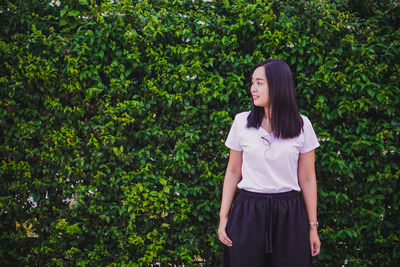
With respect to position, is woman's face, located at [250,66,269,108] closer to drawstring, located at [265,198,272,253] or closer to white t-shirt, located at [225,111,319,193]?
white t-shirt, located at [225,111,319,193]

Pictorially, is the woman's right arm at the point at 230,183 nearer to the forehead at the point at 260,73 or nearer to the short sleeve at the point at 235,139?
the short sleeve at the point at 235,139

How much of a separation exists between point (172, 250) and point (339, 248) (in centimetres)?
171

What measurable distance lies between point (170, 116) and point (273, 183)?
55.6 inches

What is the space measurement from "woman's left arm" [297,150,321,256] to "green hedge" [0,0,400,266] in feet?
2.54

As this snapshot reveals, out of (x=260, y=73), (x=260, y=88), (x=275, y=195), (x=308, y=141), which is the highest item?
(x=260, y=73)

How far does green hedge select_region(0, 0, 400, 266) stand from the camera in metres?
3.20

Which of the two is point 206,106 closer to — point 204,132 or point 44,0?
point 204,132

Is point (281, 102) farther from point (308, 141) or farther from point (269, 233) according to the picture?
point (269, 233)

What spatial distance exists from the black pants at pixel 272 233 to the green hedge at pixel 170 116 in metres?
0.94

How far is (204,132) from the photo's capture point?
11.0 ft

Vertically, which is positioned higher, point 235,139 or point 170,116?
point 170,116

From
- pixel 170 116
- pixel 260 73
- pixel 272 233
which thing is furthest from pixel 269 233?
pixel 170 116

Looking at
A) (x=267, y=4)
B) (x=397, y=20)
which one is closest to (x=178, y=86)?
(x=267, y=4)

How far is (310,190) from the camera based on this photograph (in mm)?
2516
